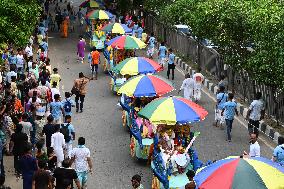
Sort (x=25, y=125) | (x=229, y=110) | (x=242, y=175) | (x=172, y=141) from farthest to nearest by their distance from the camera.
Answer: (x=229, y=110) < (x=25, y=125) < (x=172, y=141) < (x=242, y=175)

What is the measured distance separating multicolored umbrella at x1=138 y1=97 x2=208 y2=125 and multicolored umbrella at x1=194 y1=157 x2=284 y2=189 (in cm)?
403

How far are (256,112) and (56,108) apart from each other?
565 cm

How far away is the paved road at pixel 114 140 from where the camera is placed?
15.2 m

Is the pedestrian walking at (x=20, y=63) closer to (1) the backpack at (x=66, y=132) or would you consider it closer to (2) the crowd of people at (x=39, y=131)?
(2) the crowd of people at (x=39, y=131)

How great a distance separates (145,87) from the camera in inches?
650

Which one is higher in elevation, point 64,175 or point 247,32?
point 247,32

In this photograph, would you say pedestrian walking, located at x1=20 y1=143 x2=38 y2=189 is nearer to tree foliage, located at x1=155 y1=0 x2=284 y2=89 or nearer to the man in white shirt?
the man in white shirt

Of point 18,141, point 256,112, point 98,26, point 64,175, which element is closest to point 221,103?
point 256,112

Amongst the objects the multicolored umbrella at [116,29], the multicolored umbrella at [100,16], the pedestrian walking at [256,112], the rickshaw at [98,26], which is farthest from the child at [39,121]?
the multicolored umbrella at [100,16]

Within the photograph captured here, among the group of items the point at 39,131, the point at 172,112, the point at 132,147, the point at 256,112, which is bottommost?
the point at 132,147

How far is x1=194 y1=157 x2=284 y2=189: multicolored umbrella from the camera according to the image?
923cm

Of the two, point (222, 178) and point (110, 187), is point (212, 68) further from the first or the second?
point (222, 178)

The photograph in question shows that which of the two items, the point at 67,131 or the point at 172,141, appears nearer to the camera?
the point at 172,141

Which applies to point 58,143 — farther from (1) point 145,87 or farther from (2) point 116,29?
(2) point 116,29
